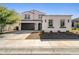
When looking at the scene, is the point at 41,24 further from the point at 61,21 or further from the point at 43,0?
the point at 43,0

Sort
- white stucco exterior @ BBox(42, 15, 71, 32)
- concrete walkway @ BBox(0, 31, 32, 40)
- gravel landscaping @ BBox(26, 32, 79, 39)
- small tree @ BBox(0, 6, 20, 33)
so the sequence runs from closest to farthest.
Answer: white stucco exterior @ BBox(42, 15, 71, 32)
gravel landscaping @ BBox(26, 32, 79, 39)
concrete walkway @ BBox(0, 31, 32, 40)
small tree @ BBox(0, 6, 20, 33)

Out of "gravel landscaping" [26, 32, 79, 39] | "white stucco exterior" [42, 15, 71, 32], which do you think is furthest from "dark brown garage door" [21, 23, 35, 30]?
"white stucco exterior" [42, 15, 71, 32]

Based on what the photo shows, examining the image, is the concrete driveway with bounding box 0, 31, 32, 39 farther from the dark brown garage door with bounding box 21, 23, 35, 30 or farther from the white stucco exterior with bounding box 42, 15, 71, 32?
the white stucco exterior with bounding box 42, 15, 71, 32

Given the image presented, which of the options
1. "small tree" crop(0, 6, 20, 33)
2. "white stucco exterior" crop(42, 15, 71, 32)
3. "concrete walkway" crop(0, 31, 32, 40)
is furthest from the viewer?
"small tree" crop(0, 6, 20, 33)

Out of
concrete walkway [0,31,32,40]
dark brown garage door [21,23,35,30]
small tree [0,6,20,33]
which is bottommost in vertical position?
concrete walkway [0,31,32,40]

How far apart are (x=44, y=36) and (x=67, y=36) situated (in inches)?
37.2

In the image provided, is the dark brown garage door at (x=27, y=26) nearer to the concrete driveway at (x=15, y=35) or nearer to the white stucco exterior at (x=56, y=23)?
the white stucco exterior at (x=56, y=23)

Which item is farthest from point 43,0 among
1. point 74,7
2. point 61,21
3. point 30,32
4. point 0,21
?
point 0,21

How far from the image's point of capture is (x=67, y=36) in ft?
28.6

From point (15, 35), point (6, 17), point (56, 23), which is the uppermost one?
point (6, 17)

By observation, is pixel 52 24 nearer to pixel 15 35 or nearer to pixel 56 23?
pixel 56 23

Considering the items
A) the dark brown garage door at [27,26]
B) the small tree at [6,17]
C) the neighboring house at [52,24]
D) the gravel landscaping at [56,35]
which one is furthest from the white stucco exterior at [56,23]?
the small tree at [6,17]

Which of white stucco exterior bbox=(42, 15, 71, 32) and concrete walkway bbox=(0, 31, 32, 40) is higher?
white stucco exterior bbox=(42, 15, 71, 32)

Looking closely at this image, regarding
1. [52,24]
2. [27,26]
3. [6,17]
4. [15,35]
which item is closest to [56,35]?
[52,24]
